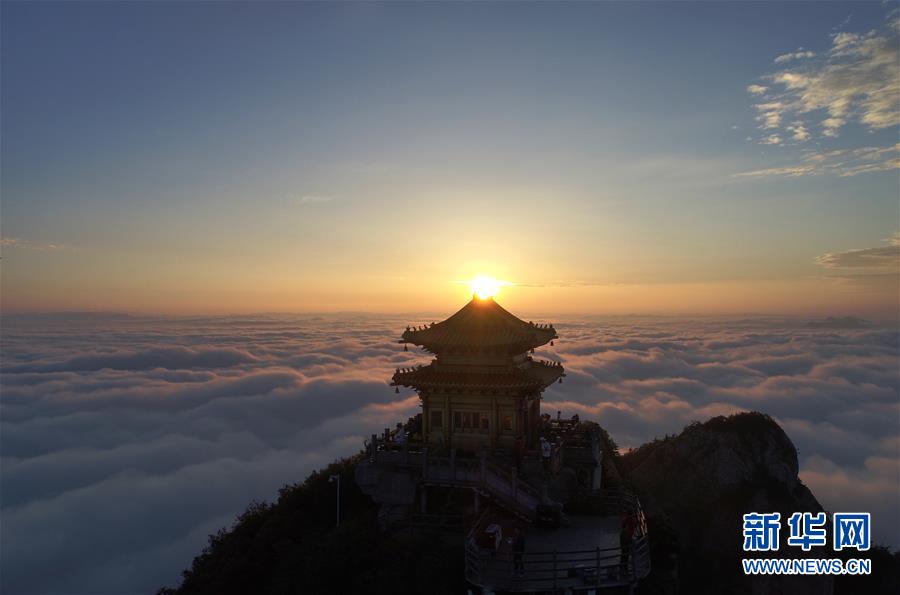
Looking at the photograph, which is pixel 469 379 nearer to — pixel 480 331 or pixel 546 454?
pixel 480 331

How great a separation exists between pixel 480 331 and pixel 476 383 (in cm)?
283

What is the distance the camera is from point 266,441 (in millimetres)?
103750

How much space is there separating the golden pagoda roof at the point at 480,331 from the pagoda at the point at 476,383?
0.05 metres

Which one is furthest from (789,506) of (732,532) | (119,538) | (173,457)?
(173,457)

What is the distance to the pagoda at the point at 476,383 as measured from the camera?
86.7ft

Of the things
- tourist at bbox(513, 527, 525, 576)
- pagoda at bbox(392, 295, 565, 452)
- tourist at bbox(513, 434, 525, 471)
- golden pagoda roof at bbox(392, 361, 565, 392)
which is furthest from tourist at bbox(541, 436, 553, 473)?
tourist at bbox(513, 527, 525, 576)

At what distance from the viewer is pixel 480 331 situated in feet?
91.8

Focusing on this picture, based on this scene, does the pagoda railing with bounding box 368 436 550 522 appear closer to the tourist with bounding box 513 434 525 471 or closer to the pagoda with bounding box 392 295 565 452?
the tourist with bounding box 513 434 525 471

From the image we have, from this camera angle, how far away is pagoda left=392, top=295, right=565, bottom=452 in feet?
86.7

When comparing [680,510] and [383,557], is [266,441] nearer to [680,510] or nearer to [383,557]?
[680,510]

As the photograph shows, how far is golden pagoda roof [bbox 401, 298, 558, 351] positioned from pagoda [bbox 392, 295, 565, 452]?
0.15 ft

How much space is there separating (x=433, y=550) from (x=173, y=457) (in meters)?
96.4

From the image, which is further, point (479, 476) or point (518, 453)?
point (518, 453)

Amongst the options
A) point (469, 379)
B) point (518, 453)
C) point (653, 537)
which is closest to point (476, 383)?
point (469, 379)
